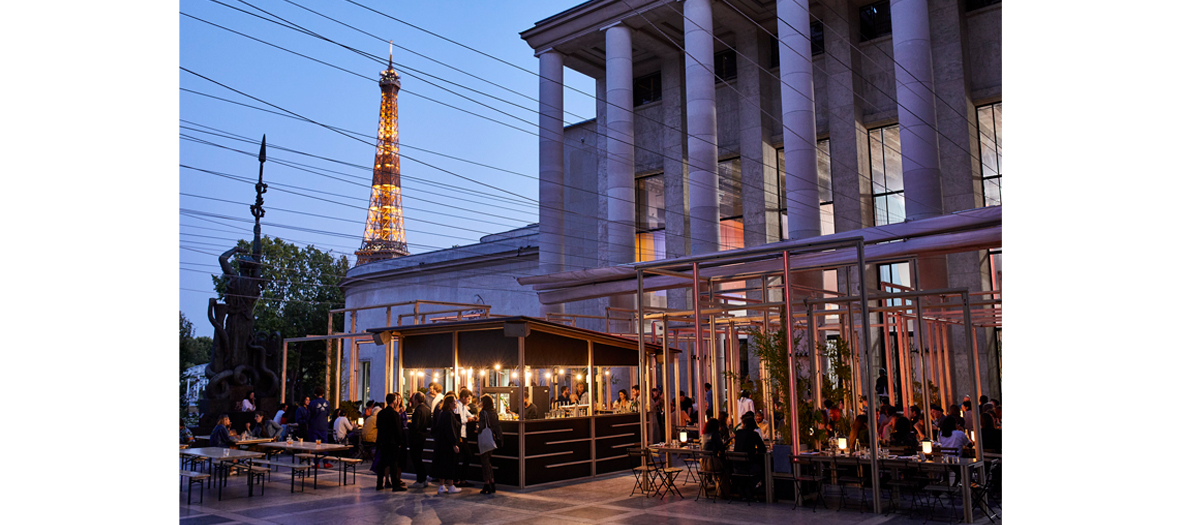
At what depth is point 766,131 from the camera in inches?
1045

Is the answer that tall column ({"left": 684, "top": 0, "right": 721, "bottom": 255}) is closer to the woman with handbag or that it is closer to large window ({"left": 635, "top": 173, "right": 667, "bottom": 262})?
large window ({"left": 635, "top": 173, "right": 667, "bottom": 262})

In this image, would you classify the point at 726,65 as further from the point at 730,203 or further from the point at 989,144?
the point at 989,144

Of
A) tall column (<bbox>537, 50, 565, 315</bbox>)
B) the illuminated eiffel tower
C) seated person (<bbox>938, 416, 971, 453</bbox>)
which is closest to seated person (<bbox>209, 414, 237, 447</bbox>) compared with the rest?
seated person (<bbox>938, 416, 971, 453</bbox>)

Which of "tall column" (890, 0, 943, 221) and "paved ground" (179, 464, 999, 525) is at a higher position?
"tall column" (890, 0, 943, 221)

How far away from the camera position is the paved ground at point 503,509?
987 centimetres

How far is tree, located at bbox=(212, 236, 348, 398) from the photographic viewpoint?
4647 cm

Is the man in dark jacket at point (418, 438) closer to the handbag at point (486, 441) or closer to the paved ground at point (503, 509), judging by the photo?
the paved ground at point (503, 509)

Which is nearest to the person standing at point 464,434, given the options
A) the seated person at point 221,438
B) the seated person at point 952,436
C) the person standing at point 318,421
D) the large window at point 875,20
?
the person standing at point 318,421

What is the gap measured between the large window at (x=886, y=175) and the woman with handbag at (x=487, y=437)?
54.5 feet

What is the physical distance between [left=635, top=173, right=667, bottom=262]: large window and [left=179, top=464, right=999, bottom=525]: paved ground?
58.3ft

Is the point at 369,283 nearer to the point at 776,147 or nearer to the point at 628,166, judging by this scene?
the point at 628,166

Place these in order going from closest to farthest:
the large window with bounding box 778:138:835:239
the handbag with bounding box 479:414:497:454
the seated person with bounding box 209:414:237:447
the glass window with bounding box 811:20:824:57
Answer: the handbag with bounding box 479:414:497:454 → the seated person with bounding box 209:414:237:447 → the large window with bounding box 778:138:835:239 → the glass window with bounding box 811:20:824:57

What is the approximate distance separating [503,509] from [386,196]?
A: 63.3m
